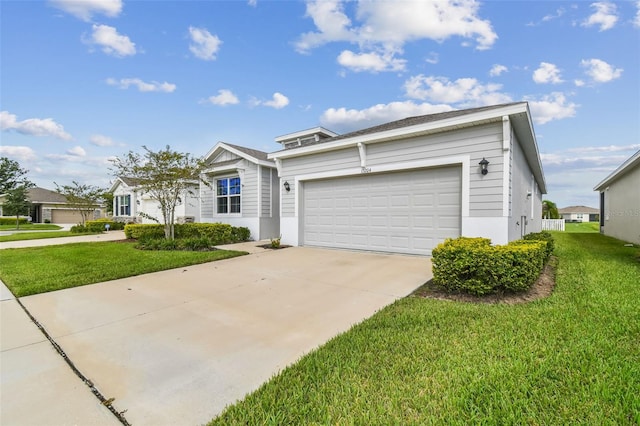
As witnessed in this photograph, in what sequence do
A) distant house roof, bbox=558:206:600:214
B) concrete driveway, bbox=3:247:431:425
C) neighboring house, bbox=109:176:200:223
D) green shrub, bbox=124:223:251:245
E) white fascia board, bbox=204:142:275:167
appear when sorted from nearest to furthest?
concrete driveway, bbox=3:247:431:425, green shrub, bbox=124:223:251:245, white fascia board, bbox=204:142:275:167, neighboring house, bbox=109:176:200:223, distant house roof, bbox=558:206:600:214

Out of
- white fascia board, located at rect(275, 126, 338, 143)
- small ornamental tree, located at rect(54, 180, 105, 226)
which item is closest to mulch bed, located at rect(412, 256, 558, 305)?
white fascia board, located at rect(275, 126, 338, 143)

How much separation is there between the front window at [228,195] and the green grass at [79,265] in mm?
4641

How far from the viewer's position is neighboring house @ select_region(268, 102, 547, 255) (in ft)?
21.4

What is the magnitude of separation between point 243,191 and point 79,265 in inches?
260

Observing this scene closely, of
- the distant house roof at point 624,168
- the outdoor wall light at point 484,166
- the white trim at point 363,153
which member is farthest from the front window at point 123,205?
the distant house roof at point 624,168

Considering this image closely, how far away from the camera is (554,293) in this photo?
4.38 m

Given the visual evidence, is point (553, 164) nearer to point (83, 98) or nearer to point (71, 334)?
point (71, 334)

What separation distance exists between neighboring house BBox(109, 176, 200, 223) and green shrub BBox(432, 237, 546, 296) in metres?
13.3

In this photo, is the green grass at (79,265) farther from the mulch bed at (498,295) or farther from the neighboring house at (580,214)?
the neighboring house at (580,214)

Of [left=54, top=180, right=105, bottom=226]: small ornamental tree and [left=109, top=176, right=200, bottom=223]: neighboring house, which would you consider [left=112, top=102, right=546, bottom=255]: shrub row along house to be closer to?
[left=109, top=176, right=200, bottom=223]: neighboring house

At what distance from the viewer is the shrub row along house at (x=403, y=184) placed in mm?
6559

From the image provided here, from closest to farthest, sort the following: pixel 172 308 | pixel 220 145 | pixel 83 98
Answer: pixel 172 308 → pixel 83 98 → pixel 220 145

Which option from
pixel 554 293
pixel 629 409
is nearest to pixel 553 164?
pixel 554 293

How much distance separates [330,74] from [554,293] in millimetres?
11320
